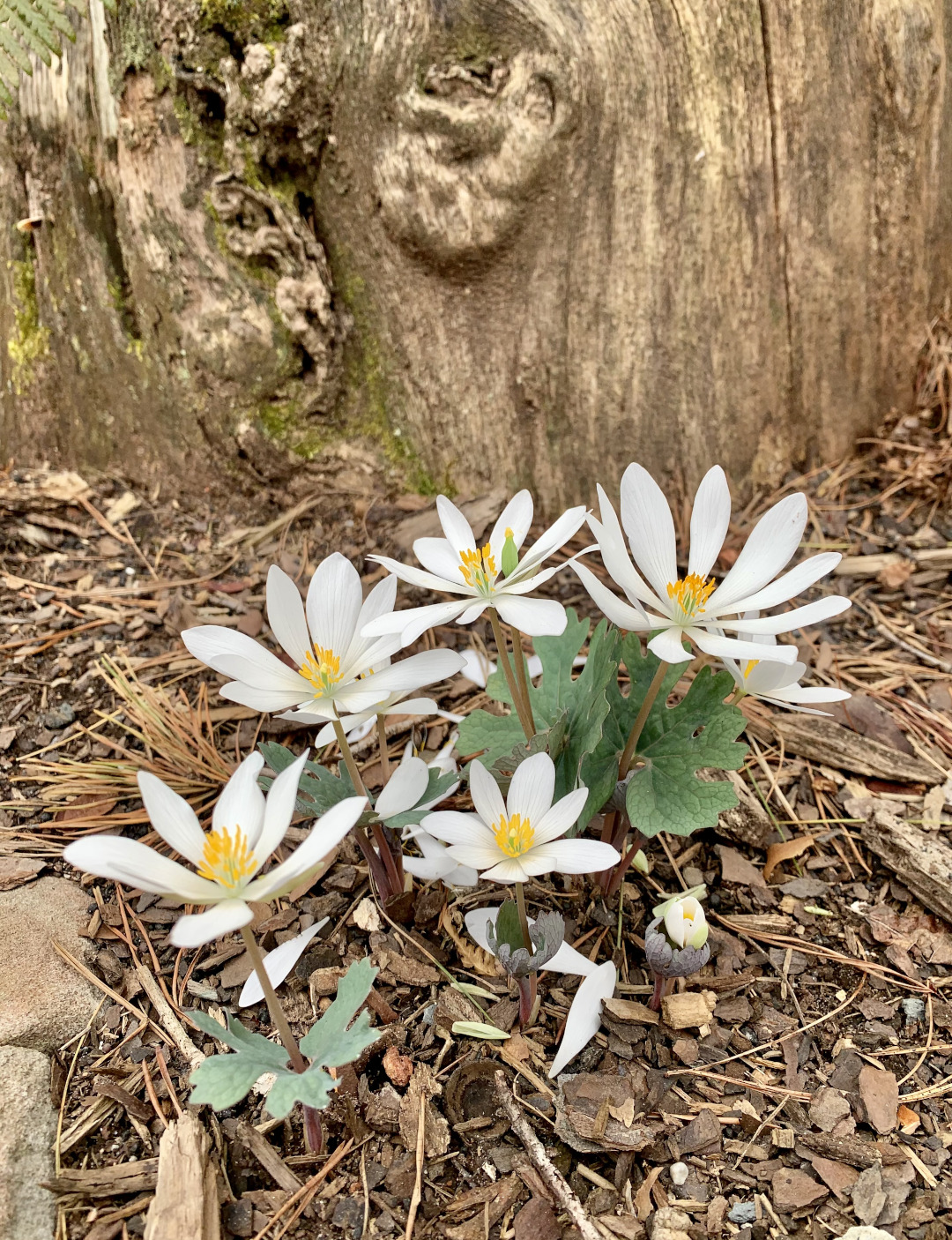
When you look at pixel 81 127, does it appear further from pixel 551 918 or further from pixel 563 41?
pixel 551 918

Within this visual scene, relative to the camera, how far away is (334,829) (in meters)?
1.18

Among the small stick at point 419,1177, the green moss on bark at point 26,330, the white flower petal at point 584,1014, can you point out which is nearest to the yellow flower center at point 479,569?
the white flower petal at point 584,1014

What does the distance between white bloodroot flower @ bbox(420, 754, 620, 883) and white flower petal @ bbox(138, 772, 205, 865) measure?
338mm

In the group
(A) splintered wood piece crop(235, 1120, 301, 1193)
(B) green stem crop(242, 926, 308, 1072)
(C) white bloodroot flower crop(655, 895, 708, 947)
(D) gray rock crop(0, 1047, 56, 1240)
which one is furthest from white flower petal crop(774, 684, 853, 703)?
(D) gray rock crop(0, 1047, 56, 1240)

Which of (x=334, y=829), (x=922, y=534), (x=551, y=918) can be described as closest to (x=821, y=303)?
(x=922, y=534)

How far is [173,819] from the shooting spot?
125 centimetres

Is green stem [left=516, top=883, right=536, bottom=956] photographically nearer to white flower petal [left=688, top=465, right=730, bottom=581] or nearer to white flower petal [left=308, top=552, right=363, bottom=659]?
white flower petal [left=308, top=552, right=363, bottom=659]

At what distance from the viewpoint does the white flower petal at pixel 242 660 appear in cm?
139

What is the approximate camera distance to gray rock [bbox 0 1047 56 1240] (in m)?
1.29

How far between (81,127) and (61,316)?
1.65ft

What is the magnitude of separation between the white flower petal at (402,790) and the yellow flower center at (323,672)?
0.17m

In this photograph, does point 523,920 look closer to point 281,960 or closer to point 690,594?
point 281,960

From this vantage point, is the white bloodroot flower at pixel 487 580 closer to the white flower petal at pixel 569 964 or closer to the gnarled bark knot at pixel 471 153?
the white flower petal at pixel 569 964

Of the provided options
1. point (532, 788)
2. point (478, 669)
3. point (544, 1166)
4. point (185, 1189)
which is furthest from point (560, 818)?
point (478, 669)
